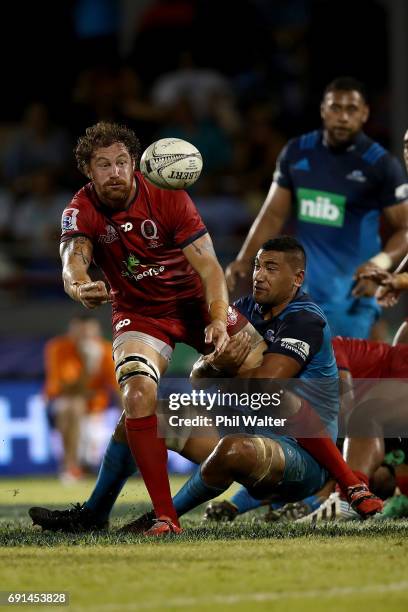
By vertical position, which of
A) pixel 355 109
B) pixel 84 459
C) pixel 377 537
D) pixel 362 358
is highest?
pixel 355 109

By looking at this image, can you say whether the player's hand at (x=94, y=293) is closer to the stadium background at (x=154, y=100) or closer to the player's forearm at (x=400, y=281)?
the player's forearm at (x=400, y=281)

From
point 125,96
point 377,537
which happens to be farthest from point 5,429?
point 377,537

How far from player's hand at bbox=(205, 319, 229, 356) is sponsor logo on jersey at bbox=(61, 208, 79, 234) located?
0.88 meters

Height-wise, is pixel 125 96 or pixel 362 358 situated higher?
pixel 125 96

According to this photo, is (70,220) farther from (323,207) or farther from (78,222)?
(323,207)

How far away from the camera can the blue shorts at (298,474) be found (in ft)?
19.4

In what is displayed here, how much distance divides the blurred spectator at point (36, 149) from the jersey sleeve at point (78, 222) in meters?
7.40

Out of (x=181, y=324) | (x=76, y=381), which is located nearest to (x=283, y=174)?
(x=181, y=324)

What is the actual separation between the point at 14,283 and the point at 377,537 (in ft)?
25.9

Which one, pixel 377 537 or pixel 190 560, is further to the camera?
pixel 377 537

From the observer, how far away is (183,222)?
244 inches

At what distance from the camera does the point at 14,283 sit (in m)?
12.9

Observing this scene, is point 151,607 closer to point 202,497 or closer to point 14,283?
point 202,497

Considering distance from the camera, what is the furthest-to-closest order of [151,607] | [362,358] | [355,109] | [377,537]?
[355,109] < [362,358] < [377,537] < [151,607]
